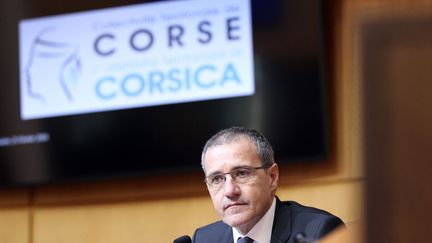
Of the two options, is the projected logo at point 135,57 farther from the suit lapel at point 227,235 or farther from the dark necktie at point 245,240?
the dark necktie at point 245,240

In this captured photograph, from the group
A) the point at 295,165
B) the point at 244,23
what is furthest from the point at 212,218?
the point at 244,23

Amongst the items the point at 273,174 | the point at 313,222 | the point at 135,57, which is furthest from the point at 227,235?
the point at 135,57

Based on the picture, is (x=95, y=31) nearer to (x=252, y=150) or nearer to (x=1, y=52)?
(x=1, y=52)

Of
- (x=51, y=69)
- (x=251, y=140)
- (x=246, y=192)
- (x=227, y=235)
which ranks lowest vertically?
(x=227, y=235)

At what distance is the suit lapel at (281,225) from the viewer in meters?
2.50

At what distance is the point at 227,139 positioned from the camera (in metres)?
2.71

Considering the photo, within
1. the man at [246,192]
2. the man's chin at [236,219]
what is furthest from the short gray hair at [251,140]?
the man's chin at [236,219]

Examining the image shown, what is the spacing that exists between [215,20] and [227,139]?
1.62 metres

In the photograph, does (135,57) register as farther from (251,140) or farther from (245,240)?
(245,240)

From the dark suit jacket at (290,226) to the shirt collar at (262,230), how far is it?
0.02 meters

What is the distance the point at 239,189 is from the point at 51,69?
2178 mm

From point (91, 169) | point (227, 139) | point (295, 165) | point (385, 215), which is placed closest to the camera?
point (385, 215)

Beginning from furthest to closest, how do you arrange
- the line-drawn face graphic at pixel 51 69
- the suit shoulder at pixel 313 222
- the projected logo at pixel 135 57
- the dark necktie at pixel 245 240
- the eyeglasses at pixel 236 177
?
1. the line-drawn face graphic at pixel 51 69
2. the projected logo at pixel 135 57
3. the eyeglasses at pixel 236 177
4. the dark necktie at pixel 245 240
5. the suit shoulder at pixel 313 222

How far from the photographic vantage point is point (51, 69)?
452cm
